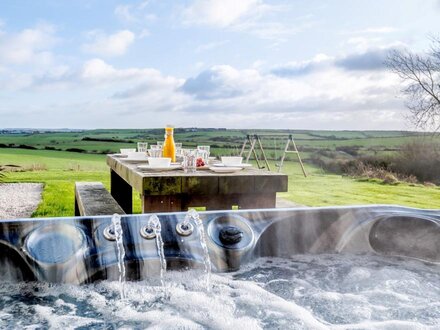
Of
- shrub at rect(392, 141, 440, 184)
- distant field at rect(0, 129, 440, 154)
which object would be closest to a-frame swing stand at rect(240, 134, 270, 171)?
distant field at rect(0, 129, 440, 154)

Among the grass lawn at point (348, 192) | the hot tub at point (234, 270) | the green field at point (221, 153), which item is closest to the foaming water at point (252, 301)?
the hot tub at point (234, 270)

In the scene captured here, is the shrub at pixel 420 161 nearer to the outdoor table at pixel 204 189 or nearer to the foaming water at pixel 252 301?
the outdoor table at pixel 204 189

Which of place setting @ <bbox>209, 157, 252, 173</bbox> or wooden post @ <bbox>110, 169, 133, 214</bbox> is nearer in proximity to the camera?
place setting @ <bbox>209, 157, 252, 173</bbox>

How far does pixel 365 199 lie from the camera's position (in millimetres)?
5738

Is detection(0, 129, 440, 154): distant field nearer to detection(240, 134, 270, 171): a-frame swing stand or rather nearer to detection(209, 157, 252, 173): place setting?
detection(240, 134, 270, 171): a-frame swing stand

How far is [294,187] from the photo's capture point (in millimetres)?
6551

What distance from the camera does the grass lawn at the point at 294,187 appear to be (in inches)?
215

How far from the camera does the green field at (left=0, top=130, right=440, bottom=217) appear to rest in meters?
5.69

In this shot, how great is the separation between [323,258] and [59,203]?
3827 mm

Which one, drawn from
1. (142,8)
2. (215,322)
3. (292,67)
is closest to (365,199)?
(292,67)

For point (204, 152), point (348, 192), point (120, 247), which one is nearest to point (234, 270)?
point (120, 247)

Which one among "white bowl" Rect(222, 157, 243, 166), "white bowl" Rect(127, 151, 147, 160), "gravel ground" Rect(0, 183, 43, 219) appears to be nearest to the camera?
"white bowl" Rect(222, 157, 243, 166)

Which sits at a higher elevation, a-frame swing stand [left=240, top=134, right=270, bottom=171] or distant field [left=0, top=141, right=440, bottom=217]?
a-frame swing stand [left=240, top=134, right=270, bottom=171]

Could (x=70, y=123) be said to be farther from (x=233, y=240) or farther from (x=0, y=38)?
(x=233, y=240)
